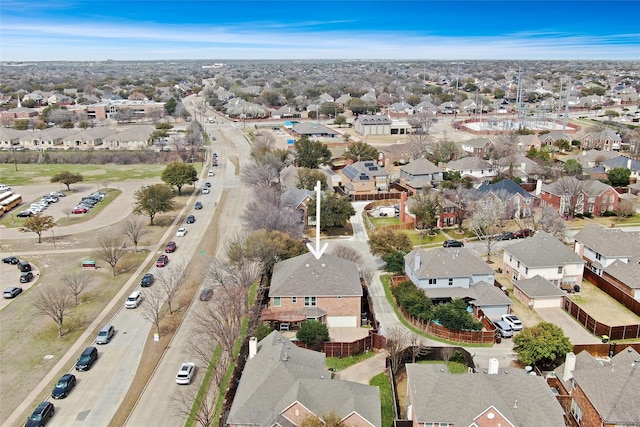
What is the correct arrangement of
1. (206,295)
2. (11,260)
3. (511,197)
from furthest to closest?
(511,197)
(11,260)
(206,295)

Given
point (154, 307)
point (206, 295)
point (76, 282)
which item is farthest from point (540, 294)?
point (76, 282)

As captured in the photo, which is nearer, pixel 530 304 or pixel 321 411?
pixel 321 411

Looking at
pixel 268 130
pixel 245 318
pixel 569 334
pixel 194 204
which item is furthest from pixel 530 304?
pixel 268 130

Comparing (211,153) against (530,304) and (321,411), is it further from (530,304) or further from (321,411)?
(321,411)

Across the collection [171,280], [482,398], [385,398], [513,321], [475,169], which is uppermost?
[475,169]

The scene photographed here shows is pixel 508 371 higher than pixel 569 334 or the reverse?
higher

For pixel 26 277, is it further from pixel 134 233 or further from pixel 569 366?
pixel 569 366

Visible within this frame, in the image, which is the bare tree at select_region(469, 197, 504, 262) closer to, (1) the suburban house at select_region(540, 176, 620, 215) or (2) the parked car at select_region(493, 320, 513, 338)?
(1) the suburban house at select_region(540, 176, 620, 215)
